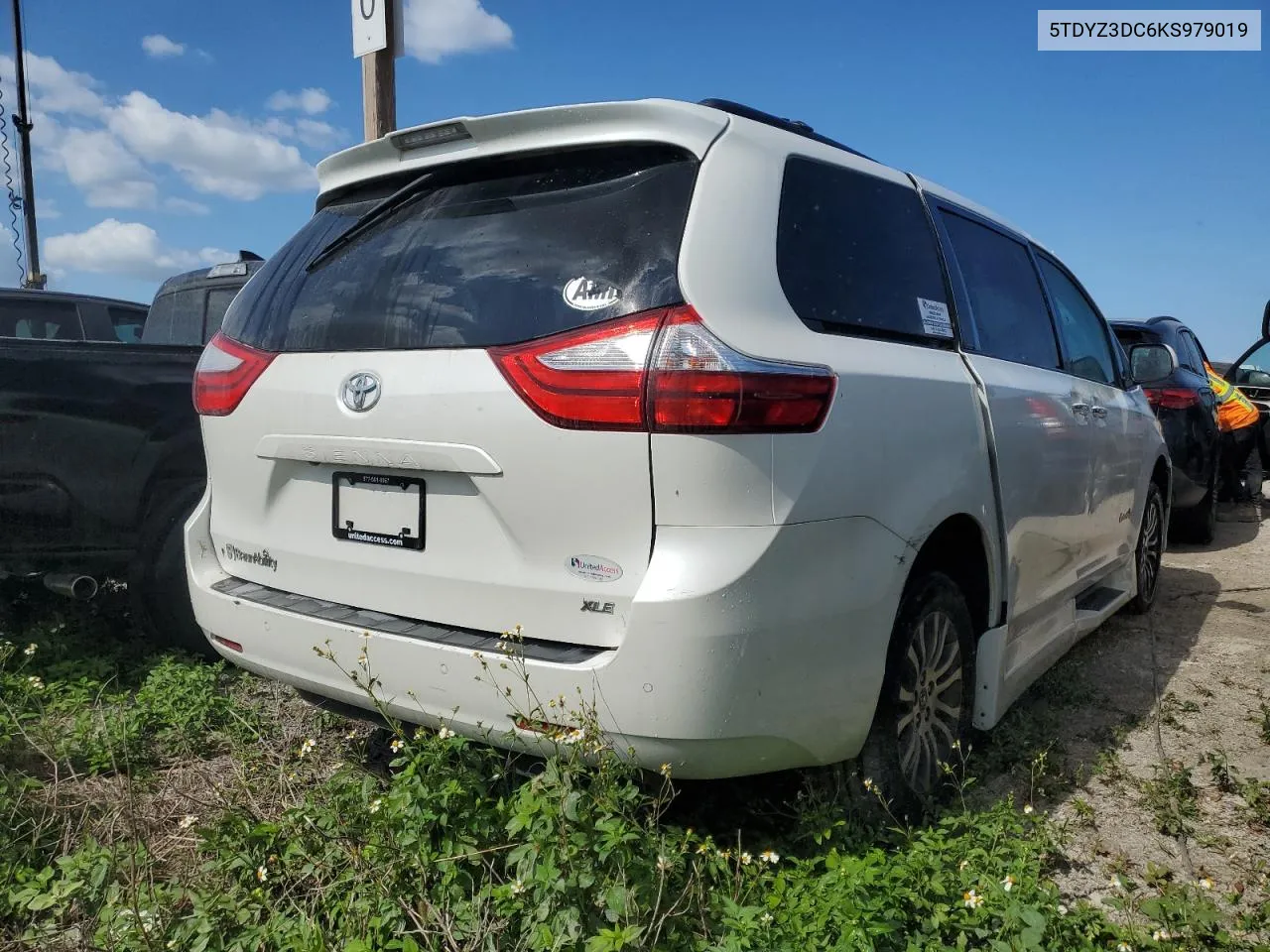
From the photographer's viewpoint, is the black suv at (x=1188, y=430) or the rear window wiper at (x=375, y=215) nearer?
the rear window wiper at (x=375, y=215)

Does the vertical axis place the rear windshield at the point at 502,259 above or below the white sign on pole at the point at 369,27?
below

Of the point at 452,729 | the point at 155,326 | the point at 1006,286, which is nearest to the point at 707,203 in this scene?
the point at 452,729

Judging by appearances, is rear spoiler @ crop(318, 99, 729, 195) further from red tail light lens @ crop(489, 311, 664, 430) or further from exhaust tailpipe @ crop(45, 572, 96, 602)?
exhaust tailpipe @ crop(45, 572, 96, 602)

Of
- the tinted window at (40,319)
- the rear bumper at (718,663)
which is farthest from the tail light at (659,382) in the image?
the tinted window at (40,319)

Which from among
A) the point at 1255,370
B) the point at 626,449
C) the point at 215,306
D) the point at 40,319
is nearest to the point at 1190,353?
the point at 1255,370

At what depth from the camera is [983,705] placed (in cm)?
309

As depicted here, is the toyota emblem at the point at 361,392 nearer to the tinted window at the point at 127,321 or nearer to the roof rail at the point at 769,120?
the roof rail at the point at 769,120

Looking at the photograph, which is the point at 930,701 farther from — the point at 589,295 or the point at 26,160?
the point at 26,160

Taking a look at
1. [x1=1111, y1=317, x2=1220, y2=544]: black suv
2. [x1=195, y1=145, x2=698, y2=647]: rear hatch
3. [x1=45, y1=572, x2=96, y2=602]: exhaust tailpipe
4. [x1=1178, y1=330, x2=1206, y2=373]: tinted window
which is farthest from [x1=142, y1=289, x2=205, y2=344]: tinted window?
[x1=1178, y1=330, x2=1206, y2=373]: tinted window

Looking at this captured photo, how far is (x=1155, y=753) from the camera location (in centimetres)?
351

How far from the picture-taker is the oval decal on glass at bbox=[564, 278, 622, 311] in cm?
217

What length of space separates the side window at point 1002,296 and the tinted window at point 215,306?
4032 mm

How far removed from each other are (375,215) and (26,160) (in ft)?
61.0

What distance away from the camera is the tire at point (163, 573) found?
13.1 feet
